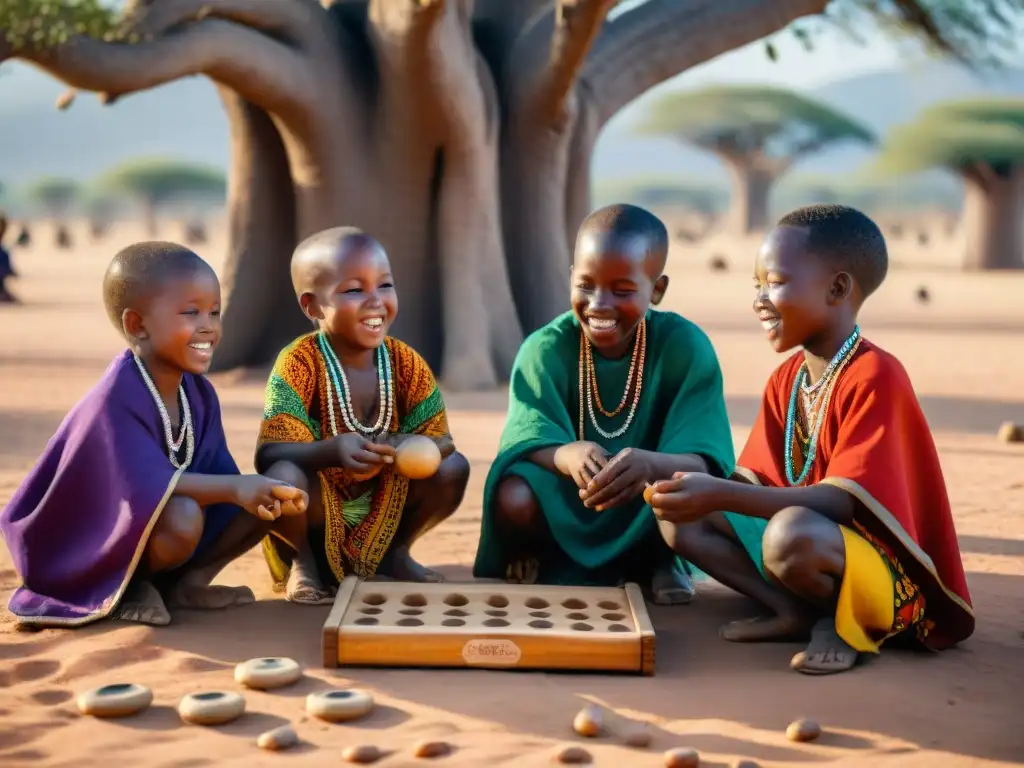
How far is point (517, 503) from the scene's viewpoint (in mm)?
4637

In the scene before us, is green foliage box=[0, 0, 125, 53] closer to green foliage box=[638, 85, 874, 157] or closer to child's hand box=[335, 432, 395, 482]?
child's hand box=[335, 432, 395, 482]

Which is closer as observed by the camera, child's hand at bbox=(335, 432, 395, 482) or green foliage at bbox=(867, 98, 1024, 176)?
child's hand at bbox=(335, 432, 395, 482)

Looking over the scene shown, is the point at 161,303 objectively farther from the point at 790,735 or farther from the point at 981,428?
the point at 981,428

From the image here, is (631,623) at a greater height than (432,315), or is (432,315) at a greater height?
(432,315)

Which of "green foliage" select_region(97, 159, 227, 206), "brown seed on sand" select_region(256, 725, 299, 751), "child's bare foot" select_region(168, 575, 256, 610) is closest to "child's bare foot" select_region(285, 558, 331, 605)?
"child's bare foot" select_region(168, 575, 256, 610)

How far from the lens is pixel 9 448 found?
789cm

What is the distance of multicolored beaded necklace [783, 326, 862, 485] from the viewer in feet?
13.9

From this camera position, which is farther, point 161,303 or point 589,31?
point 589,31

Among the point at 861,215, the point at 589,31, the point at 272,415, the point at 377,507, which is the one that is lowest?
the point at 377,507

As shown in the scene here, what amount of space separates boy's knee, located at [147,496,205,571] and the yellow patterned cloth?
18.5 inches

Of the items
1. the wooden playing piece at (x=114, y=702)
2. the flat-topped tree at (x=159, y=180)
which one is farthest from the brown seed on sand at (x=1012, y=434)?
the flat-topped tree at (x=159, y=180)

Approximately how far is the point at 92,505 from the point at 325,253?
116cm

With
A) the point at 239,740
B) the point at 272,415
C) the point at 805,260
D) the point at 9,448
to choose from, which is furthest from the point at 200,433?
the point at 9,448

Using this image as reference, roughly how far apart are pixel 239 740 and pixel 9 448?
5087 mm
